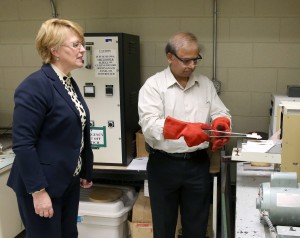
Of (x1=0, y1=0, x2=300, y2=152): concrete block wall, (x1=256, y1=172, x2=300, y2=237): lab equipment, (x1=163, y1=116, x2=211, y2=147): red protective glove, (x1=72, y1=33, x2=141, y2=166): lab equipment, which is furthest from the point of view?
(x1=0, y1=0, x2=300, y2=152): concrete block wall

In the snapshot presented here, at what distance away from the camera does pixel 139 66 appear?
8.98 feet

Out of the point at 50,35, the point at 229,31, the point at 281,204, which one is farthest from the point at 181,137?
the point at 229,31

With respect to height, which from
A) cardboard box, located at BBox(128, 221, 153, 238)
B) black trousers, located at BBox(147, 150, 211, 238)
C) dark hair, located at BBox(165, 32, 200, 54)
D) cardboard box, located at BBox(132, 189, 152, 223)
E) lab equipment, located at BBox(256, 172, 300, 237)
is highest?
dark hair, located at BBox(165, 32, 200, 54)

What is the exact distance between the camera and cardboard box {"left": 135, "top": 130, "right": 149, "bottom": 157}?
101 inches

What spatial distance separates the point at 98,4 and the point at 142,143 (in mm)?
1168

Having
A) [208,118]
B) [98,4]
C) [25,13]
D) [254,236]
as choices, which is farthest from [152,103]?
[25,13]

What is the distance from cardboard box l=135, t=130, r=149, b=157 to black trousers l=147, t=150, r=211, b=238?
434 millimetres

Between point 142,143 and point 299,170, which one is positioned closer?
point 299,170

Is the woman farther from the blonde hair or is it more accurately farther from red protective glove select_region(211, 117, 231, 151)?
red protective glove select_region(211, 117, 231, 151)

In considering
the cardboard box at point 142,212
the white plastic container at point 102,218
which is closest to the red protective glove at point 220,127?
the cardboard box at point 142,212

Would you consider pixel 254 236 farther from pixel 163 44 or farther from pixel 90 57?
pixel 163 44

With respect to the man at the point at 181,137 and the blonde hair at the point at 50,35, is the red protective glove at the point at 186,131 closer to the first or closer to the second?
the man at the point at 181,137

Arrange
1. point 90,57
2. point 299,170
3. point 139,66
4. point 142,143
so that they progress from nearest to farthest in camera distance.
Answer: point 299,170 → point 90,57 → point 142,143 → point 139,66

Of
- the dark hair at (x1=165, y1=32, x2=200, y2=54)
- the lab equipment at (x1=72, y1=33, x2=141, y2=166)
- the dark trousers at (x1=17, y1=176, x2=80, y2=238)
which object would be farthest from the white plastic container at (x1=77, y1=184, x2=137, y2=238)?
the dark hair at (x1=165, y1=32, x2=200, y2=54)
